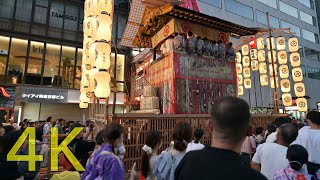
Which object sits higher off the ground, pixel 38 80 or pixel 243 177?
pixel 38 80

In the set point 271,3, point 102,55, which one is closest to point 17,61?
point 102,55

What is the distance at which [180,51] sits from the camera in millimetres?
10414

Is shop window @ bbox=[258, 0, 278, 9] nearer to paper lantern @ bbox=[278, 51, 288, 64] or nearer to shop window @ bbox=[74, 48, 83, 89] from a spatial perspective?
paper lantern @ bbox=[278, 51, 288, 64]

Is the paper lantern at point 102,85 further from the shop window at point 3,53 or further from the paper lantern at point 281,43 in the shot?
the shop window at point 3,53

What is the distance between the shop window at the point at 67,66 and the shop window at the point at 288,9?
3434 cm

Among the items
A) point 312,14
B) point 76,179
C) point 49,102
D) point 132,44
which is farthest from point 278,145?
point 312,14

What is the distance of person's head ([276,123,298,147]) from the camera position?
2959 millimetres

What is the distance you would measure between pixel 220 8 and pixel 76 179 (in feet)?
92.2

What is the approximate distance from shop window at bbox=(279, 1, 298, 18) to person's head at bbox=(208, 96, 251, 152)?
41.0 metres

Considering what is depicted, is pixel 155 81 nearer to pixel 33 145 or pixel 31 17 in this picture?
pixel 33 145

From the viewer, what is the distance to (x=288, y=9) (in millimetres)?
35625

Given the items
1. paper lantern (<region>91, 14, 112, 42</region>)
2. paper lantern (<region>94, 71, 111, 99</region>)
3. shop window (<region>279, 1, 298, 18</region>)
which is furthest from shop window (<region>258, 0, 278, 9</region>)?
paper lantern (<region>94, 71, 111, 99</region>)

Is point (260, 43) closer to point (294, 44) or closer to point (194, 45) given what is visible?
point (294, 44)

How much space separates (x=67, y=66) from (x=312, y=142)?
70.6 feet
